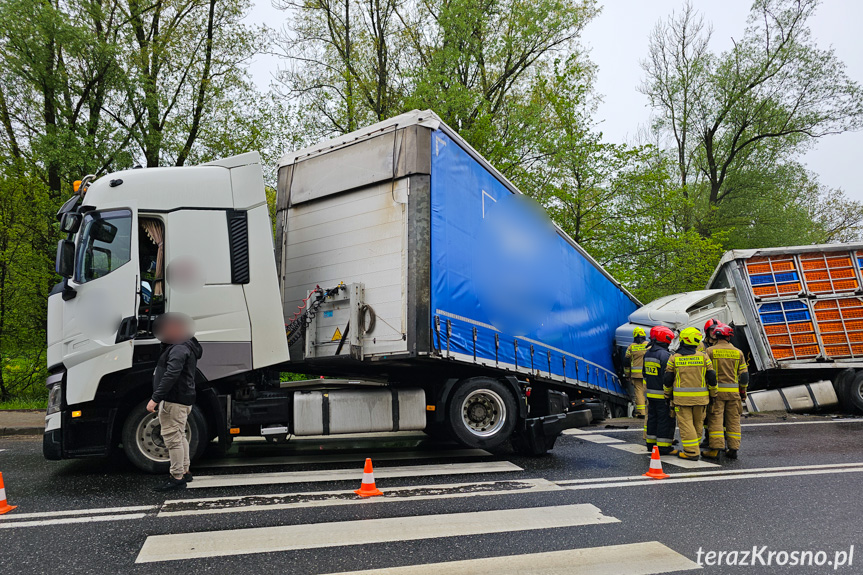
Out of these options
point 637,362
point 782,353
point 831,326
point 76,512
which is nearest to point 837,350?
point 831,326

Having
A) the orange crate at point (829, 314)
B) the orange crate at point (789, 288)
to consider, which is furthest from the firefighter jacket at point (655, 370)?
the orange crate at point (829, 314)

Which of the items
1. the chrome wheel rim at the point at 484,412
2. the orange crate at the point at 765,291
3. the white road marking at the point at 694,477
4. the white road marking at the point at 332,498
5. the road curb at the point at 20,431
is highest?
the orange crate at the point at 765,291

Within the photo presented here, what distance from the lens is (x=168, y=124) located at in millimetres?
16594

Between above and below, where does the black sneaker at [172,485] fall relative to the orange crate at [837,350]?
below

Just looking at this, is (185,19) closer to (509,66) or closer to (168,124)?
(168,124)

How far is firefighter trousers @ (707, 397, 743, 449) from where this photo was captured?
7.24 meters

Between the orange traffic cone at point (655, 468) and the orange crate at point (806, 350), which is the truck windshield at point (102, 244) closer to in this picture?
the orange traffic cone at point (655, 468)

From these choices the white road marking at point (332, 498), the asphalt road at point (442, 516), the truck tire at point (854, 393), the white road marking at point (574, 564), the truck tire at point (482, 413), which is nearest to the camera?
the white road marking at point (574, 564)

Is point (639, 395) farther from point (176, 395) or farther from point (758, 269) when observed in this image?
point (176, 395)

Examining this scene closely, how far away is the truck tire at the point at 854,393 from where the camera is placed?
1140 centimetres

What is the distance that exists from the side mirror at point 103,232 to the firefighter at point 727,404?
7386mm

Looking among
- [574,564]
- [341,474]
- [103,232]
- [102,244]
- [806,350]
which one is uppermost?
[103,232]

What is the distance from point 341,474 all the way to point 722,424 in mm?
4826

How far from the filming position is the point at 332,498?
524cm
